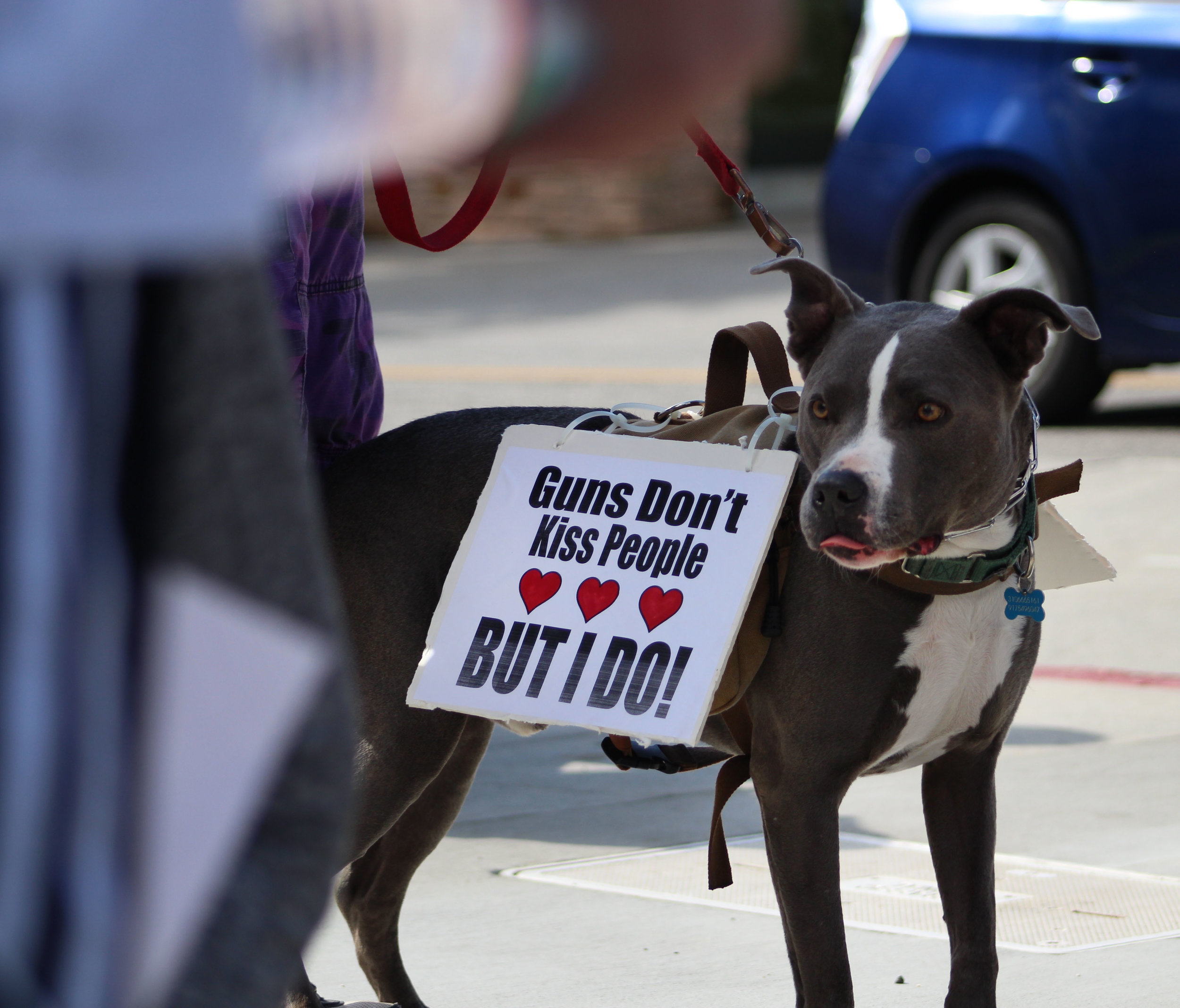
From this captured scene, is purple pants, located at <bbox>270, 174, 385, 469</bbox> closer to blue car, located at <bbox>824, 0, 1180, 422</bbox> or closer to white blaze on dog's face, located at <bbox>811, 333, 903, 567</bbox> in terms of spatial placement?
white blaze on dog's face, located at <bbox>811, 333, 903, 567</bbox>

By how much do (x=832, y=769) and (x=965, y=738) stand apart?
0.27m

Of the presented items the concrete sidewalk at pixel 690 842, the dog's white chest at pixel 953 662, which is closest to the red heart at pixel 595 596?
the dog's white chest at pixel 953 662

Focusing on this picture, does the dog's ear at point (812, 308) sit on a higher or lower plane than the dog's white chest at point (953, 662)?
higher

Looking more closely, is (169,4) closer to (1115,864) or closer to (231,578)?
(231,578)

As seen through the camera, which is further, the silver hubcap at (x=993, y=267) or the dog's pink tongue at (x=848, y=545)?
the silver hubcap at (x=993, y=267)

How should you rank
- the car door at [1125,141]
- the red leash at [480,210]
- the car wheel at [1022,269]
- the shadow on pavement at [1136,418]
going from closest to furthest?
the red leash at [480,210] < the car door at [1125,141] < the car wheel at [1022,269] < the shadow on pavement at [1136,418]

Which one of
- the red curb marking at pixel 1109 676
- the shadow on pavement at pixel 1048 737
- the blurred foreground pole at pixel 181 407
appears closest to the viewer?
the blurred foreground pole at pixel 181 407

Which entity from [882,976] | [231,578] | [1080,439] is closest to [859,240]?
[1080,439]

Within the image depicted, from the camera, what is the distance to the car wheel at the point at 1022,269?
8.62 metres

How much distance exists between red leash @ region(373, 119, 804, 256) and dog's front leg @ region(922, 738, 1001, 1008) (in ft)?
3.18

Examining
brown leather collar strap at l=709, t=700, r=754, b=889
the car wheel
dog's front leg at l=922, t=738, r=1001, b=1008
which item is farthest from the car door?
brown leather collar strap at l=709, t=700, r=754, b=889

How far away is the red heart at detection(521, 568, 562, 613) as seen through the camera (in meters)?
3.03

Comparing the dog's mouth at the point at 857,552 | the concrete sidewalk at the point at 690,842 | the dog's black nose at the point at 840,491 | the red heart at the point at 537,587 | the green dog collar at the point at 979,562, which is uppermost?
the dog's black nose at the point at 840,491

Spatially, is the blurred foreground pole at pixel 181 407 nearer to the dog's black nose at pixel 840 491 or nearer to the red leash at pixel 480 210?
the red leash at pixel 480 210
